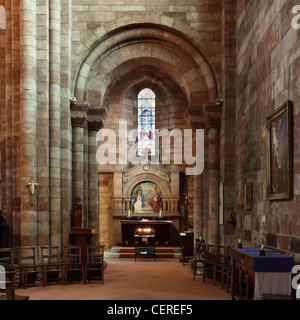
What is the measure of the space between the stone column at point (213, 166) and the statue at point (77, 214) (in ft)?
12.4

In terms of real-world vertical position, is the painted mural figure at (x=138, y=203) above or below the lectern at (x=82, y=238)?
above

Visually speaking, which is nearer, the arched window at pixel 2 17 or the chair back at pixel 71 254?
the chair back at pixel 71 254

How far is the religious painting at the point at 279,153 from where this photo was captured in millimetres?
6695

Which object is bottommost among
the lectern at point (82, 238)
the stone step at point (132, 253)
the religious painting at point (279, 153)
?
the stone step at point (132, 253)

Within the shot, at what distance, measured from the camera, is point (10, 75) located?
1142 centimetres

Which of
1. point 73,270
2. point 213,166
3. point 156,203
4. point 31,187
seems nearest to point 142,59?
point 213,166

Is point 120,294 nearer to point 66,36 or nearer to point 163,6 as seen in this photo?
point 66,36

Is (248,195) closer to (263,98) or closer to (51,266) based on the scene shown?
(263,98)

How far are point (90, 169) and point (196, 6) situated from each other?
19.9ft

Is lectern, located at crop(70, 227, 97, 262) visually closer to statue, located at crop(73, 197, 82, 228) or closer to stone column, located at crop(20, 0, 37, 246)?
statue, located at crop(73, 197, 82, 228)

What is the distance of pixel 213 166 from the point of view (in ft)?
40.8

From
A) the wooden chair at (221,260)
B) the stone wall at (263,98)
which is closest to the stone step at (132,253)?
the wooden chair at (221,260)

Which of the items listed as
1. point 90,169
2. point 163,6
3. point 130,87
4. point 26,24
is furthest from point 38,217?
point 130,87

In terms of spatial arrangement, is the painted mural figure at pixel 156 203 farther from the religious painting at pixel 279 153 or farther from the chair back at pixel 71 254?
the religious painting at pixel 279 153
